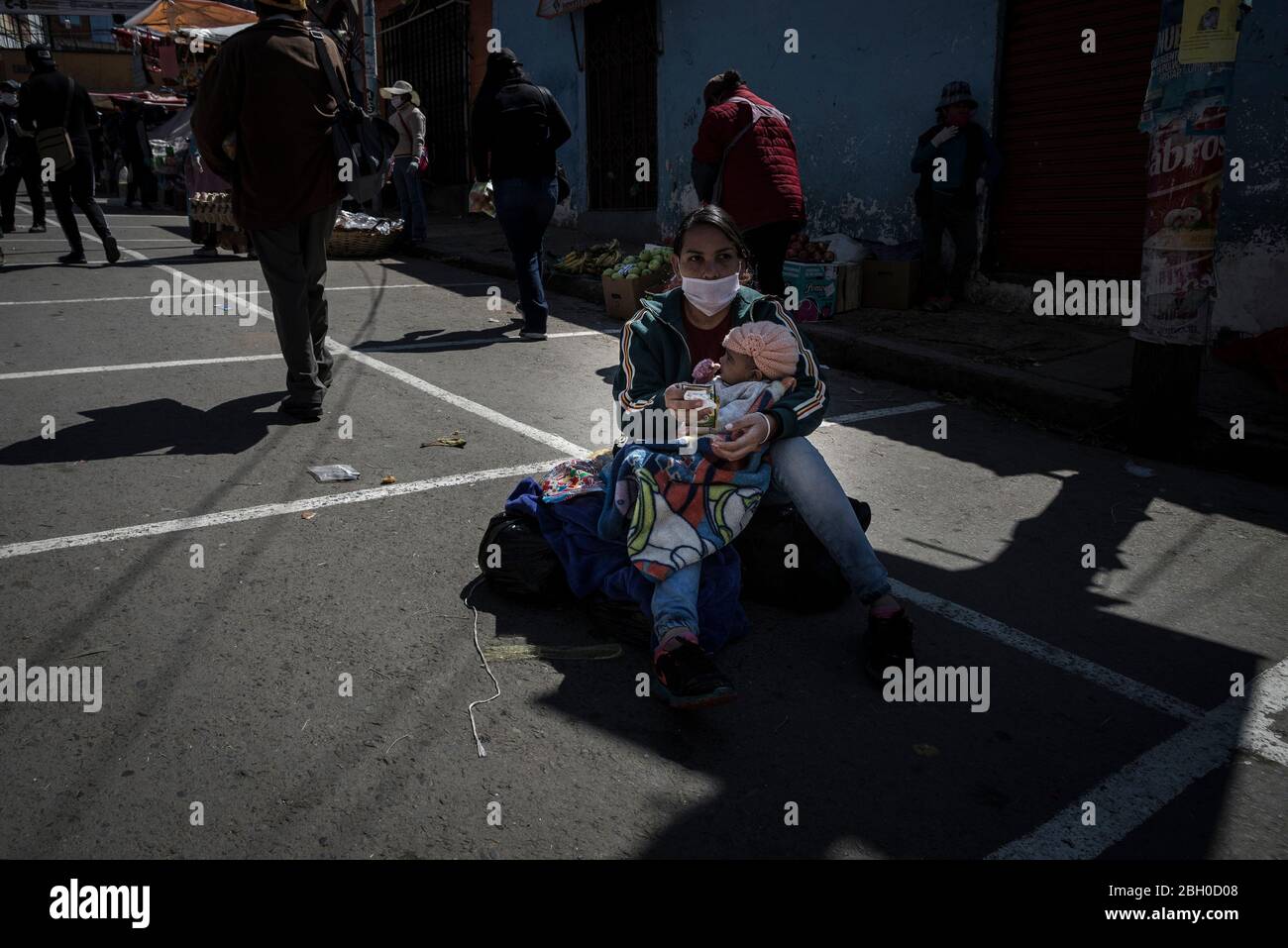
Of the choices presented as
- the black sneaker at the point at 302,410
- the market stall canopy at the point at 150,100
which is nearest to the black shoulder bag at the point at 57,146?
the black sneaker at the point at 302,410

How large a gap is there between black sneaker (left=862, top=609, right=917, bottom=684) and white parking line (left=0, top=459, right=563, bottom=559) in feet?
7.21

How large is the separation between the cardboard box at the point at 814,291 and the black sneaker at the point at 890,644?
223 inches

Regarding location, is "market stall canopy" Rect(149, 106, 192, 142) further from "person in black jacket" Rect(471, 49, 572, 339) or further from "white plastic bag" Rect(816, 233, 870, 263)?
"white plastic bag" Rect(816, 233, 870, 263)

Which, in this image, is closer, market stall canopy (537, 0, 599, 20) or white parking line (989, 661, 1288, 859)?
white parking line (989, 661, 1288, 859)

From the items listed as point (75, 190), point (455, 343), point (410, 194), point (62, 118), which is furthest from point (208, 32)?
point (455, 343)

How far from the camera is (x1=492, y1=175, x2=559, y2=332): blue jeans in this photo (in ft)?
25.6

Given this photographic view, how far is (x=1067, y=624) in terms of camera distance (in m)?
3.42

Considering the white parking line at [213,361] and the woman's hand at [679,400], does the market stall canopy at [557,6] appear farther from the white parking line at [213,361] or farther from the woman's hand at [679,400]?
the woman's hand at [679,400]

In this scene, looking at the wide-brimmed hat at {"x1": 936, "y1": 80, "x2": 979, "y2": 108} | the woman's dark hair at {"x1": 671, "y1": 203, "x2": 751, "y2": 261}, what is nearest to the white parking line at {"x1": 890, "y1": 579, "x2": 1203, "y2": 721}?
the woman's dark hair at {"x1": 671, "y1": 203, "x2": 751, "y2": 261}

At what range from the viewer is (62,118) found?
10.5 meters

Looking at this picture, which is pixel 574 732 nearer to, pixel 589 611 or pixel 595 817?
pixel 595 817

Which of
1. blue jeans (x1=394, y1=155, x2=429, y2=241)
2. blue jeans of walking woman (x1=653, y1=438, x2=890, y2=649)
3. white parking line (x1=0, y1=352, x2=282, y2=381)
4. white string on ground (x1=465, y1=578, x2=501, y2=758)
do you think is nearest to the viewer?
white string on ground (x1=465, y1=578, x2=501, y2=758)

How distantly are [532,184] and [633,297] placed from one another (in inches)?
55.0
